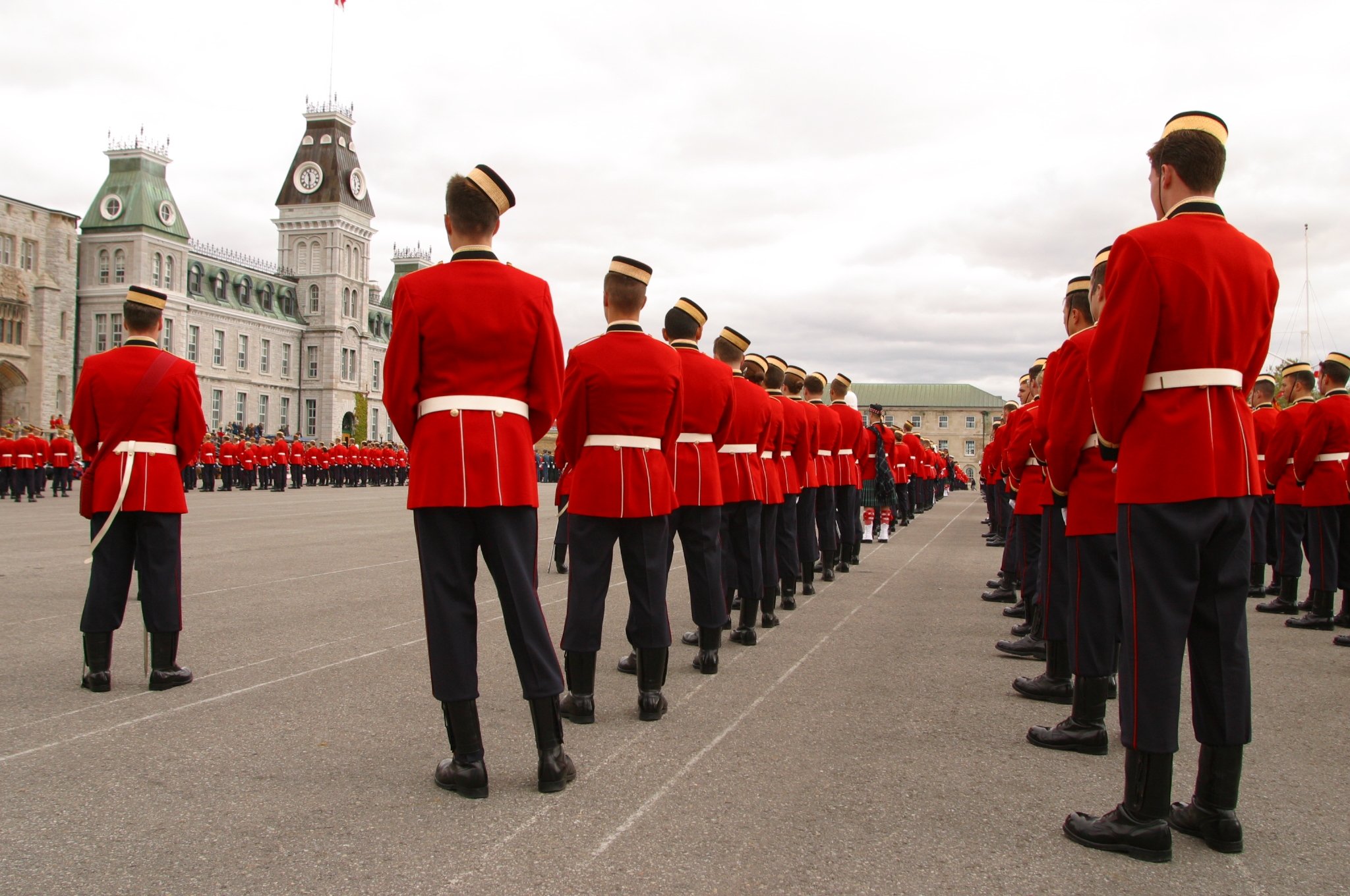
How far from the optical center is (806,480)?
10.1 metres

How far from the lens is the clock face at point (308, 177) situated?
89438 mm

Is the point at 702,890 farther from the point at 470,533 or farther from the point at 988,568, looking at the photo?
the point at 988,568

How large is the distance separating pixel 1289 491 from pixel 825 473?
14.3ft

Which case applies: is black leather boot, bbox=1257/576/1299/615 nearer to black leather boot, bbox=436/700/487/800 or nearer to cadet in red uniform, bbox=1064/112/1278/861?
cadet in red uniform, bbox=1064/112/1278/861

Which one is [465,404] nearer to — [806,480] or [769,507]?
[769,507]

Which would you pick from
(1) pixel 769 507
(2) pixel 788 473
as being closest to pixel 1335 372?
(2) pixel 788 473

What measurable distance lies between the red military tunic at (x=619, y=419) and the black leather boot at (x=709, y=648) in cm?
126

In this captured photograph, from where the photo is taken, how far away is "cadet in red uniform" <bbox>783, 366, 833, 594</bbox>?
400 inches

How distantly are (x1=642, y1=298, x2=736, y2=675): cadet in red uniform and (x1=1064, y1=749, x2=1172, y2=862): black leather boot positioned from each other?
305 cm

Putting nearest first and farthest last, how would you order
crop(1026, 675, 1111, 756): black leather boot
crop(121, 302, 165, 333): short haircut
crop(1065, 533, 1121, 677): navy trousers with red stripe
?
crop(1026, 675, 1111, 756): black leather boot, crop(1065, 533, 1121, 677): navy trousers with red stripe, crop(121, 302, 165, 333): short haircut

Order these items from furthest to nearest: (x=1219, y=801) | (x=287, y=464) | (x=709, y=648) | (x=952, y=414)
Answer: (x=952, y=414) < (x=287, y=464) < (x=709, y=648) < (x=1219, y=801)

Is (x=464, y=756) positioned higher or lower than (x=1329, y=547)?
lower

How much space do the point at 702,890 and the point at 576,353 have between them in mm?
2966

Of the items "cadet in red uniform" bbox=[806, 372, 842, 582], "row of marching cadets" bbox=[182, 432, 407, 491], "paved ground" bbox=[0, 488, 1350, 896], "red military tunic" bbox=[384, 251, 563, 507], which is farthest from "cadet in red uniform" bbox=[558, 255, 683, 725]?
"row of marching cadets" bbox=[182, 432, 407, 491]
